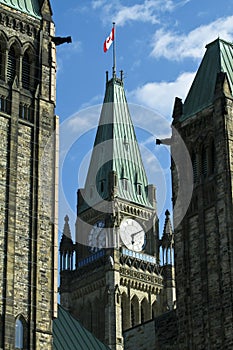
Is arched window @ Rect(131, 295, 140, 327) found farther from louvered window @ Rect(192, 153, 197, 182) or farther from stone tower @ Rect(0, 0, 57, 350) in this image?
stone tower @ Rect(0, 0, 57, 350)

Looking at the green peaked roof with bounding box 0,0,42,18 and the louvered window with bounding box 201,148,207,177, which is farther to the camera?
the louvered window with bounding box 201,148,207,177

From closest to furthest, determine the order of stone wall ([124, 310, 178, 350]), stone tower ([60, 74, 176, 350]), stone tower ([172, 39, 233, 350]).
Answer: stone tower ([172, 39, 233, 350]) < stone wall ([124, 310, 178, 350]) < stone tower ([60, 74, 176, 350])

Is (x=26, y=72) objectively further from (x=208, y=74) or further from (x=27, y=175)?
(x=208, y=74)

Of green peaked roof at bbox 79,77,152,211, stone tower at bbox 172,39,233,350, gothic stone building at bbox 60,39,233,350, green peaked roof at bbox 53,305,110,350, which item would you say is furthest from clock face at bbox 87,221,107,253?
green peaked roof at bbox 53,305,110,350

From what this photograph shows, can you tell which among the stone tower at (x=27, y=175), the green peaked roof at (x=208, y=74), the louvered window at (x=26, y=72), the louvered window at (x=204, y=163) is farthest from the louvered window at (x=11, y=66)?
the louvered window at (x=204, y=163)

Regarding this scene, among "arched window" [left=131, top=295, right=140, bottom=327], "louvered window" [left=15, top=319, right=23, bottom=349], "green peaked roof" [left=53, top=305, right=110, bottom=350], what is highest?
"arched window" [left=131, top=295, right=140, bottom=327]

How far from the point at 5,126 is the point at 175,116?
55.7ft

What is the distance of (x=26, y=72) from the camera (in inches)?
1923

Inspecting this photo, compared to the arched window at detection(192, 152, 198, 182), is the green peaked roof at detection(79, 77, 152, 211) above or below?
above

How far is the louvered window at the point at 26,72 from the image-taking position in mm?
48438

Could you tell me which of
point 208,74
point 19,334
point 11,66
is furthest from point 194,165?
point 19,334

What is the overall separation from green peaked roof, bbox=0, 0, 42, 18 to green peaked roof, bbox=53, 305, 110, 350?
1633 cm

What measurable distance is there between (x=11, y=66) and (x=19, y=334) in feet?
41.5

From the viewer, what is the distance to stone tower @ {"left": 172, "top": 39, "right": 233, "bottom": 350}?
54.2 m
